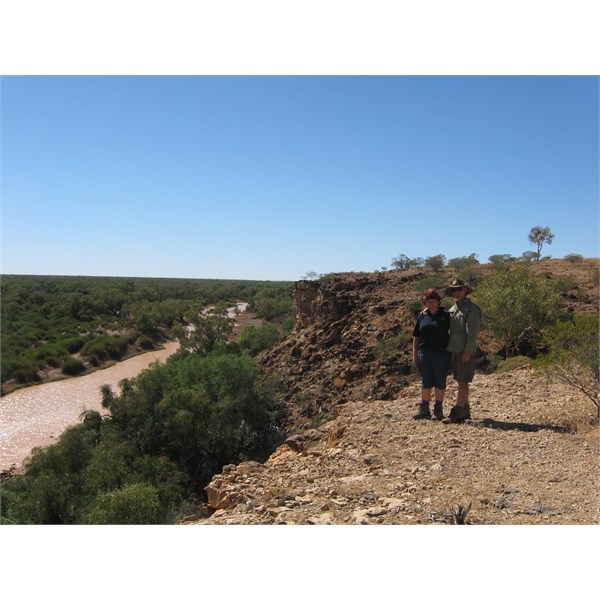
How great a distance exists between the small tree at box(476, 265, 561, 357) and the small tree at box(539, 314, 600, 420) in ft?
15.4

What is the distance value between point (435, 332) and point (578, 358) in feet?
5.66

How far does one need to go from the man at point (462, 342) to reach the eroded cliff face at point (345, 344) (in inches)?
213

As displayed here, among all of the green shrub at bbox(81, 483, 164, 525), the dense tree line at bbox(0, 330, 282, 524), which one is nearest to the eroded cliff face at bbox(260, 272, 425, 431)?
the dense tree line at bbox(0, 330, 282, 524)

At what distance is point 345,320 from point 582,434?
12434 millimetres

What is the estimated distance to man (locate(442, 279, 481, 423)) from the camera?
5.71 m

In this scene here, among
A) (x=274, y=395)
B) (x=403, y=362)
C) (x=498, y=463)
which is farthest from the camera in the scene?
(x=274, y=395)

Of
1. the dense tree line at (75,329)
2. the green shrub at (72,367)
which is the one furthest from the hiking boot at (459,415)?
the green shrub at (72,367)

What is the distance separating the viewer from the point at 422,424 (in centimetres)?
606

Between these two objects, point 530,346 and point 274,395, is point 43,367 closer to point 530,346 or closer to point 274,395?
point 274,395

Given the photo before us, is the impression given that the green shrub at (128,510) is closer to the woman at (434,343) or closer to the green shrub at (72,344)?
the woman at (434,343)

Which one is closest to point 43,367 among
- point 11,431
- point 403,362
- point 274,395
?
point 11,431

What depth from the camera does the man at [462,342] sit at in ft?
18.7

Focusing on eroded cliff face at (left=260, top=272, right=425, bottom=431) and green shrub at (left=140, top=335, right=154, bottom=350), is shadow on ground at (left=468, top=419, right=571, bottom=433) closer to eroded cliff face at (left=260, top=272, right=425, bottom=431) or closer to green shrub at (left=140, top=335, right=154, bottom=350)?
eroded cliff face at (left=260, top=272, right=425, bottom=431)

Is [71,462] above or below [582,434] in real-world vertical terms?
below
